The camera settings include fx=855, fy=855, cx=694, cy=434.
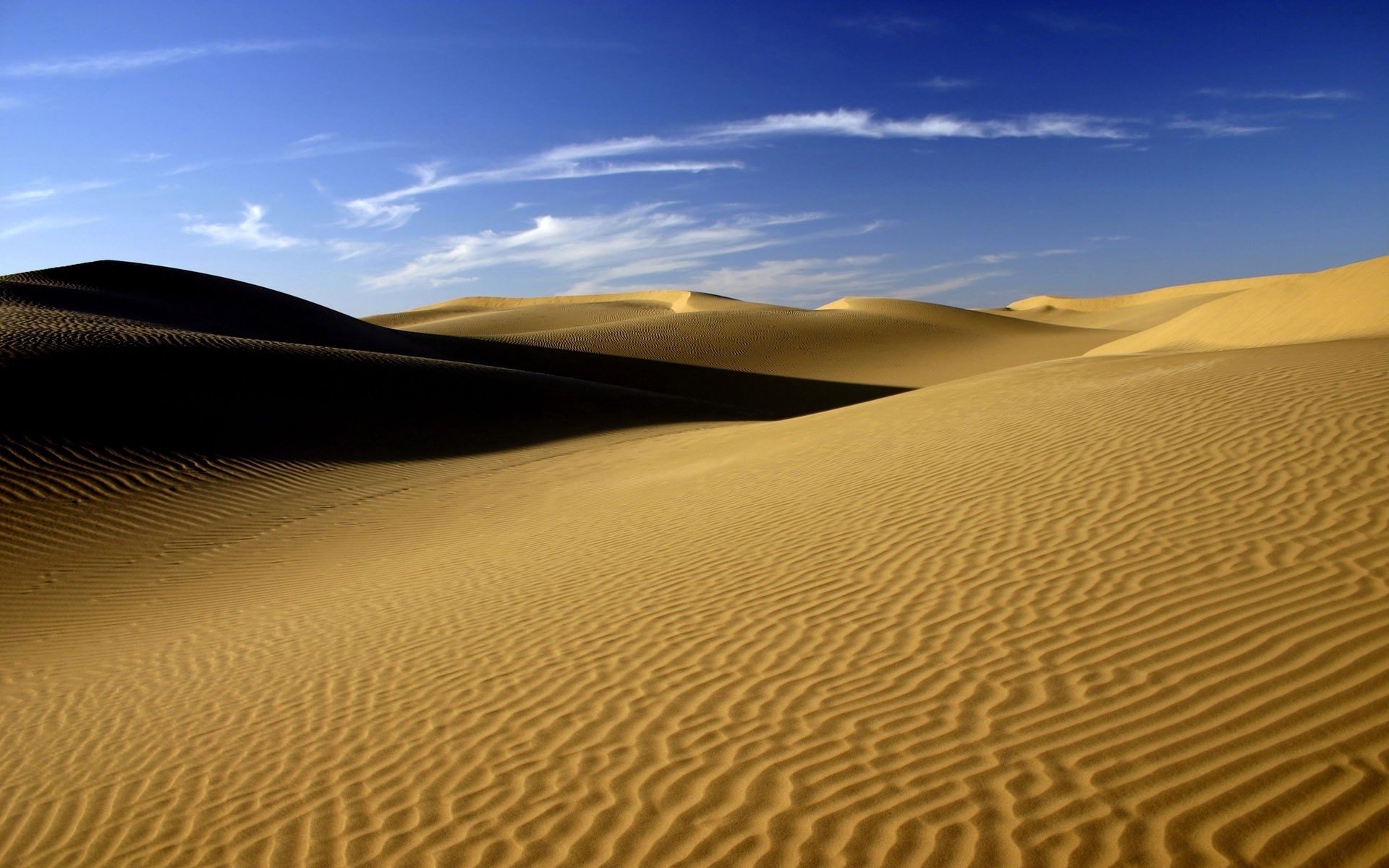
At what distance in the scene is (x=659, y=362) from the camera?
40906mm

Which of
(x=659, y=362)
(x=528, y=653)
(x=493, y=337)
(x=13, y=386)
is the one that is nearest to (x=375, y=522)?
(x=528, y=653)

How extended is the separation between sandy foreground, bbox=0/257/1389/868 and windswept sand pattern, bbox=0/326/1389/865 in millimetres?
23

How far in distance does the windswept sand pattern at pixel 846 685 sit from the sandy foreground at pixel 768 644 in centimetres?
2

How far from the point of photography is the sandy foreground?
3.38 meters

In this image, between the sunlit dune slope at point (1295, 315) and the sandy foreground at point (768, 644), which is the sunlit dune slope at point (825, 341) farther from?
the sandy foreground at point (768, 644)

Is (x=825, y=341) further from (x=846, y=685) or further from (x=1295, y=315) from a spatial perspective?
(x=846, y=685)

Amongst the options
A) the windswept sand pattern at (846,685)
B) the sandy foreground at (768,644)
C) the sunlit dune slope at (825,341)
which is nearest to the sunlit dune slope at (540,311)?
the sunlit dune slope at (825,341)

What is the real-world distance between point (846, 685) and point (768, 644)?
0.81m

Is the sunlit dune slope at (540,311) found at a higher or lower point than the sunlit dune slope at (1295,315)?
higher

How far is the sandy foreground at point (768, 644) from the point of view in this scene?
3.38 meters

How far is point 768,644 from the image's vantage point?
5.27 meters

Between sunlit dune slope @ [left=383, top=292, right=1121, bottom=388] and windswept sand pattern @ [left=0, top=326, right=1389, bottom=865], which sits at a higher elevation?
sunlit dune slope @ [left=383, top=292, right=1121, bottom=388]

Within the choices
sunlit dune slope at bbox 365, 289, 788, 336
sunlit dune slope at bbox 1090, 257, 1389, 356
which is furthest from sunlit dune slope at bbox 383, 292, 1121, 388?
sunlit dune slope at bbox 1090, 257, 1389, 356

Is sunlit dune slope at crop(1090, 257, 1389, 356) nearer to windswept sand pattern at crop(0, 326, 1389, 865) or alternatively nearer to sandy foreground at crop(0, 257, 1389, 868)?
sandy foreground at crop(0, 257, 1389, 868)
